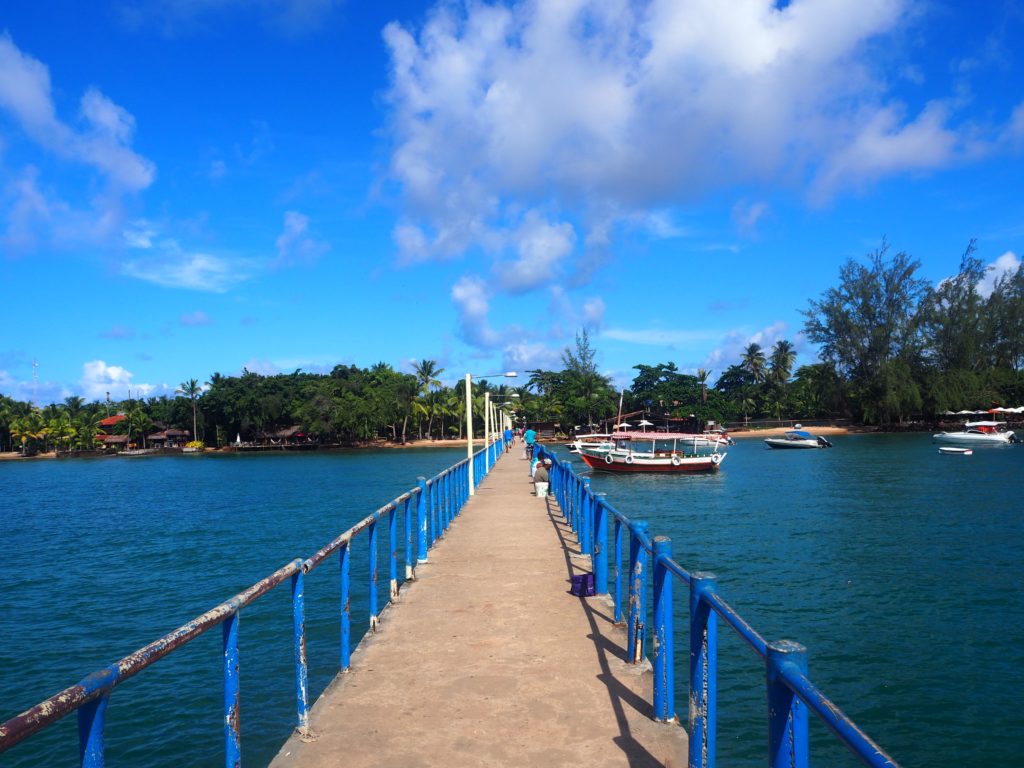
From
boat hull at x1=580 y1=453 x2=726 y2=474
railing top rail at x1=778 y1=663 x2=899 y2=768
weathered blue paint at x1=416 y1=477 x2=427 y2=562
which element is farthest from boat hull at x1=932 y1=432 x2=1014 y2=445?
railing top rail at x1=778 y1=663 x2=899 y2=768

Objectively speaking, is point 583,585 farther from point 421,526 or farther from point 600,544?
point 421,526

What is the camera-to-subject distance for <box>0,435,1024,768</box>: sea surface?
8.84 meters

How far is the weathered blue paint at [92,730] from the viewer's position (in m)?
2.58

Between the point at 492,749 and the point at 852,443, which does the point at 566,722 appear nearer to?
the point at 492,749

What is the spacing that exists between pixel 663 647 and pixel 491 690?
1.36 m

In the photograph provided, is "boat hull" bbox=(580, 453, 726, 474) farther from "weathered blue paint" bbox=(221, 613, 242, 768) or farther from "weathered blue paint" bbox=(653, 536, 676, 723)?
"weathered blue paint" bbox=(221, 613, 242, 768)

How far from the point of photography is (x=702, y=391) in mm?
94625

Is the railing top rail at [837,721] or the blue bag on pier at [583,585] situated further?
the blue bag on pier at [583,585]

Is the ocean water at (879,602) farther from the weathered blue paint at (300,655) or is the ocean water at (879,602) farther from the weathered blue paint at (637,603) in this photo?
the weathered blue paint at (300,655)

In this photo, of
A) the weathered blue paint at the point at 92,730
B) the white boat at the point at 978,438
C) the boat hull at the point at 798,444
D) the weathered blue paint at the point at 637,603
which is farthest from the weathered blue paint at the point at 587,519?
the boat hull at the point at 798,444

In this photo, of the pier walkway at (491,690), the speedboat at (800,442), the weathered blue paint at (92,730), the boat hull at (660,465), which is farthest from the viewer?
the speedboat at (800,442)

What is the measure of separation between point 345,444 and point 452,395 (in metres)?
15.6

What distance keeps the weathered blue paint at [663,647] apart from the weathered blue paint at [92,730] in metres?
3.16

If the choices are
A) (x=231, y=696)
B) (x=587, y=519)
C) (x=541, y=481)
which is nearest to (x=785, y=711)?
(x=231, y=696)
